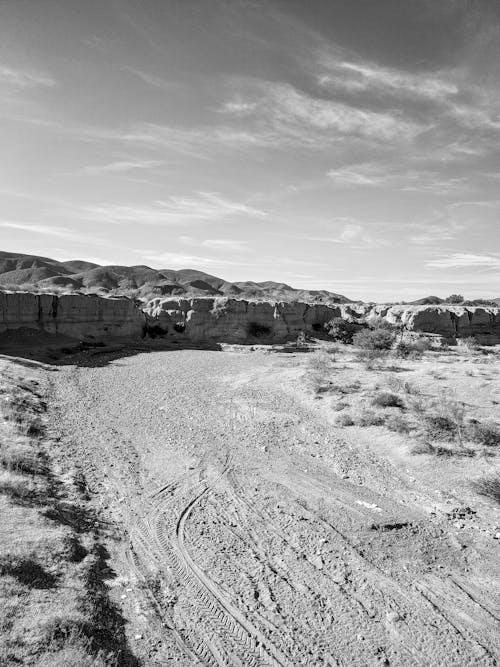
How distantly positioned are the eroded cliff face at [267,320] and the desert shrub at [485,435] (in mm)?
25090

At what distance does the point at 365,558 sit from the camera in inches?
255

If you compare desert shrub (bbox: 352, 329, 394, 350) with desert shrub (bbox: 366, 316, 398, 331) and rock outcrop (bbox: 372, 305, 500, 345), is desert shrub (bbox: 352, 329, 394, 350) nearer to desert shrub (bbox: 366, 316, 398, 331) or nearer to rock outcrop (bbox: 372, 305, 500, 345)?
desert shrub (bbox: 366, 316, 398, 331)

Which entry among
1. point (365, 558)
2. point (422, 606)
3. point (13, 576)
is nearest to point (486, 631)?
point (422, 606)

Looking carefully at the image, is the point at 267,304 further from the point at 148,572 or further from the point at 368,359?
the point at 148,572

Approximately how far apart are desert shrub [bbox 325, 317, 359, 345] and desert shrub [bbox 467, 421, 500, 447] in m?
25.0

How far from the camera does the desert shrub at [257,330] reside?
36125 millimetres

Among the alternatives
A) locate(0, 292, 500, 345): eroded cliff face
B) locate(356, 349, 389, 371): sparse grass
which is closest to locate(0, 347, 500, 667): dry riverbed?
locate(356, 349, 389, 371): sparse grass

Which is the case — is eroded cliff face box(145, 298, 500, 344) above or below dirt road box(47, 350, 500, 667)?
above

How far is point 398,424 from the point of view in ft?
38.2

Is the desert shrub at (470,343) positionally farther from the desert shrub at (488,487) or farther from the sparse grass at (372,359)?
the desert shrub at (488,487)

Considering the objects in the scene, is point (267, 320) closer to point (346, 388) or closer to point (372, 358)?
point (372, 358)

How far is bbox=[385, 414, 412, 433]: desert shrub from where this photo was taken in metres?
11.4

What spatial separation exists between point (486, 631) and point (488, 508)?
322 centimetres

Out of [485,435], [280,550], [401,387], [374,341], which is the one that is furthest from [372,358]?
[280,550]
